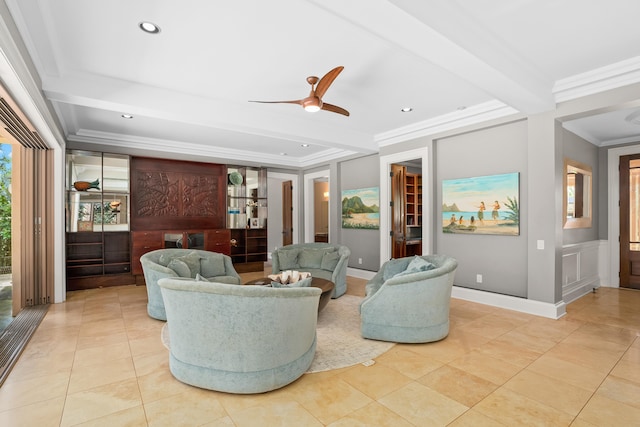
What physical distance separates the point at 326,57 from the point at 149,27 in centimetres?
153

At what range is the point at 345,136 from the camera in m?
5.87

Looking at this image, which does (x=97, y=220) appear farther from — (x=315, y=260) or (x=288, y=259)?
(x=315, y=260)

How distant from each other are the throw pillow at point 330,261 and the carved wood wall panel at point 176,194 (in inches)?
119

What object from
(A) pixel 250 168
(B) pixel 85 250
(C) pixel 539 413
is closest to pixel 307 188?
(A) pixel 250 168

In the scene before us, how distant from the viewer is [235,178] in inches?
301

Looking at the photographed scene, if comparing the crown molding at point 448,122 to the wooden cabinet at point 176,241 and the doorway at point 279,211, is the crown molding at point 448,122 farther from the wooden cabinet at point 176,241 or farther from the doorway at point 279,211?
the wooden cabinet at point 176,241

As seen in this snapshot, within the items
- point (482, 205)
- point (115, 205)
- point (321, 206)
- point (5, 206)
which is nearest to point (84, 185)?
point (115, 205)

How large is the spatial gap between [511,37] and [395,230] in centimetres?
392

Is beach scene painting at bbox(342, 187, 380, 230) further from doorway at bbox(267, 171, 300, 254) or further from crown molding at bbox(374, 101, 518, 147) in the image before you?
doorway at bbox(267, 171, 300, 254)

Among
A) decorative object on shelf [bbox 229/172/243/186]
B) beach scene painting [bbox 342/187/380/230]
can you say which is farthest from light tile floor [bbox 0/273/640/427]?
decorative object on shelf [bbox 229/172/243/186]

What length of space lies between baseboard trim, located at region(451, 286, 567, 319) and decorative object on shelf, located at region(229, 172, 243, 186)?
199 inches

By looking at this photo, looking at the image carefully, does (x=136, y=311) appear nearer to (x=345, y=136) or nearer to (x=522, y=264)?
(x=345, y=136)

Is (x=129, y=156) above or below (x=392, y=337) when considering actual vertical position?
above

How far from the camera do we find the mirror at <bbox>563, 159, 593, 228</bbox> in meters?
5.13
